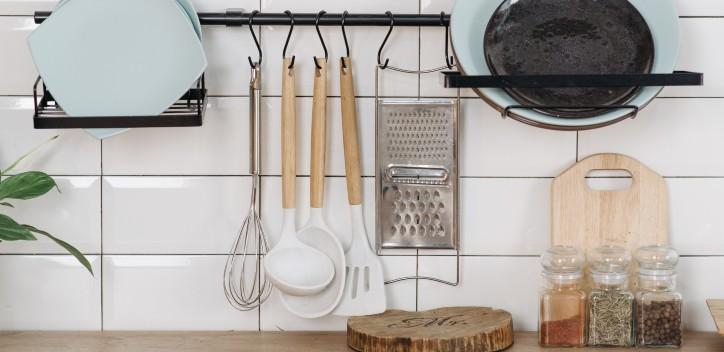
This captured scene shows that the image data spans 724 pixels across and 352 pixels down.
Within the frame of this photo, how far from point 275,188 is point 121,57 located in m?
0.33

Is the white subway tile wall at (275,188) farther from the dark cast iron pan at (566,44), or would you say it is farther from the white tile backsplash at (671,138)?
the dark cast iron pan at (566,44)

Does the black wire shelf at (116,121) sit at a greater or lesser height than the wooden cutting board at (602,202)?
greater

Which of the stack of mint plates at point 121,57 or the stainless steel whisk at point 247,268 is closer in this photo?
the stack of mint plates at point 121,57

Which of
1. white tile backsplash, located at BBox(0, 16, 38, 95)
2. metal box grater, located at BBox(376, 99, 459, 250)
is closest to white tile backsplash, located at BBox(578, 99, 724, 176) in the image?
metal box grater, located at BBox(376, 99, 459, 250)

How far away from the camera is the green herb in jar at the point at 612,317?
146cm

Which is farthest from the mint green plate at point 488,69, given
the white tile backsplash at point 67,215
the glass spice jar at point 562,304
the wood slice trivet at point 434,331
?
the white tile backsplash at point 67,215

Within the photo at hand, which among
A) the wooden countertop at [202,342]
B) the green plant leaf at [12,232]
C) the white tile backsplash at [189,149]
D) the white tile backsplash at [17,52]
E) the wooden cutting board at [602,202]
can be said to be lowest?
the wooden countertop at [202,342]

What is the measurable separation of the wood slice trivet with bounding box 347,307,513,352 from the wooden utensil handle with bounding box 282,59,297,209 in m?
0.24

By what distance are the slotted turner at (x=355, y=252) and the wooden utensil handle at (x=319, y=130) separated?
0.10 ft

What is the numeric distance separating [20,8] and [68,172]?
0.28 metres

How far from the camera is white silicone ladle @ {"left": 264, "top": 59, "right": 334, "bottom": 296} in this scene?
4.91ft

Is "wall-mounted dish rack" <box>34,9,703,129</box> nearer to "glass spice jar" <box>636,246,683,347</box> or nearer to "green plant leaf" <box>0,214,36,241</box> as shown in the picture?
"green plant leaf" <box>0,214,36,241</box>

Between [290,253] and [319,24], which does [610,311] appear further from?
[319,24]

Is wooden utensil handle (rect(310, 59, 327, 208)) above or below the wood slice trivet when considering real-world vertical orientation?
above
